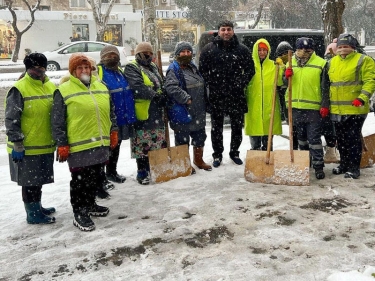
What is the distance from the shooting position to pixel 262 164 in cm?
541

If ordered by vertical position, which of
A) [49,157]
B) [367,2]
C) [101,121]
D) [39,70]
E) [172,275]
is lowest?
[172,275]

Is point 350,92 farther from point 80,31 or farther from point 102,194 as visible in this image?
point 80,31

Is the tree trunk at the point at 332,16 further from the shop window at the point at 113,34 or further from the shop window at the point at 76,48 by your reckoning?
the shop window at the point at 113,34

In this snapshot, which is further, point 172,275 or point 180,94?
point 180,94

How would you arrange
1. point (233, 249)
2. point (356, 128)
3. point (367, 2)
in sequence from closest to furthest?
point (233, 249), point (356, 128), point (367, 2)

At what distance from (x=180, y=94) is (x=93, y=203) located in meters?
1.74

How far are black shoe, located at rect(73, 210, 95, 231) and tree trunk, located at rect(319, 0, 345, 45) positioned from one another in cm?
545

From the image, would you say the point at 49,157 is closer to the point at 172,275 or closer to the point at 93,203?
the point at 93,203

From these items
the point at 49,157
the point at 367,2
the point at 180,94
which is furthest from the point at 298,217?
the point at 367,2

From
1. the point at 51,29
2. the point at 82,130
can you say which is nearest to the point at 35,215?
the point at 82,130

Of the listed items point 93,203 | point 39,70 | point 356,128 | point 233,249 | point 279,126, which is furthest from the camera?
point 279,126

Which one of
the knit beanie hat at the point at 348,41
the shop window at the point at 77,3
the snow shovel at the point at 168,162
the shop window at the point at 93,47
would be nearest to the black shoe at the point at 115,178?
the snow shovel at the point at 168,162

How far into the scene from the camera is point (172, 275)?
328cm

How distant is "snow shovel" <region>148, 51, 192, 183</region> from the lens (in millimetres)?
5441
